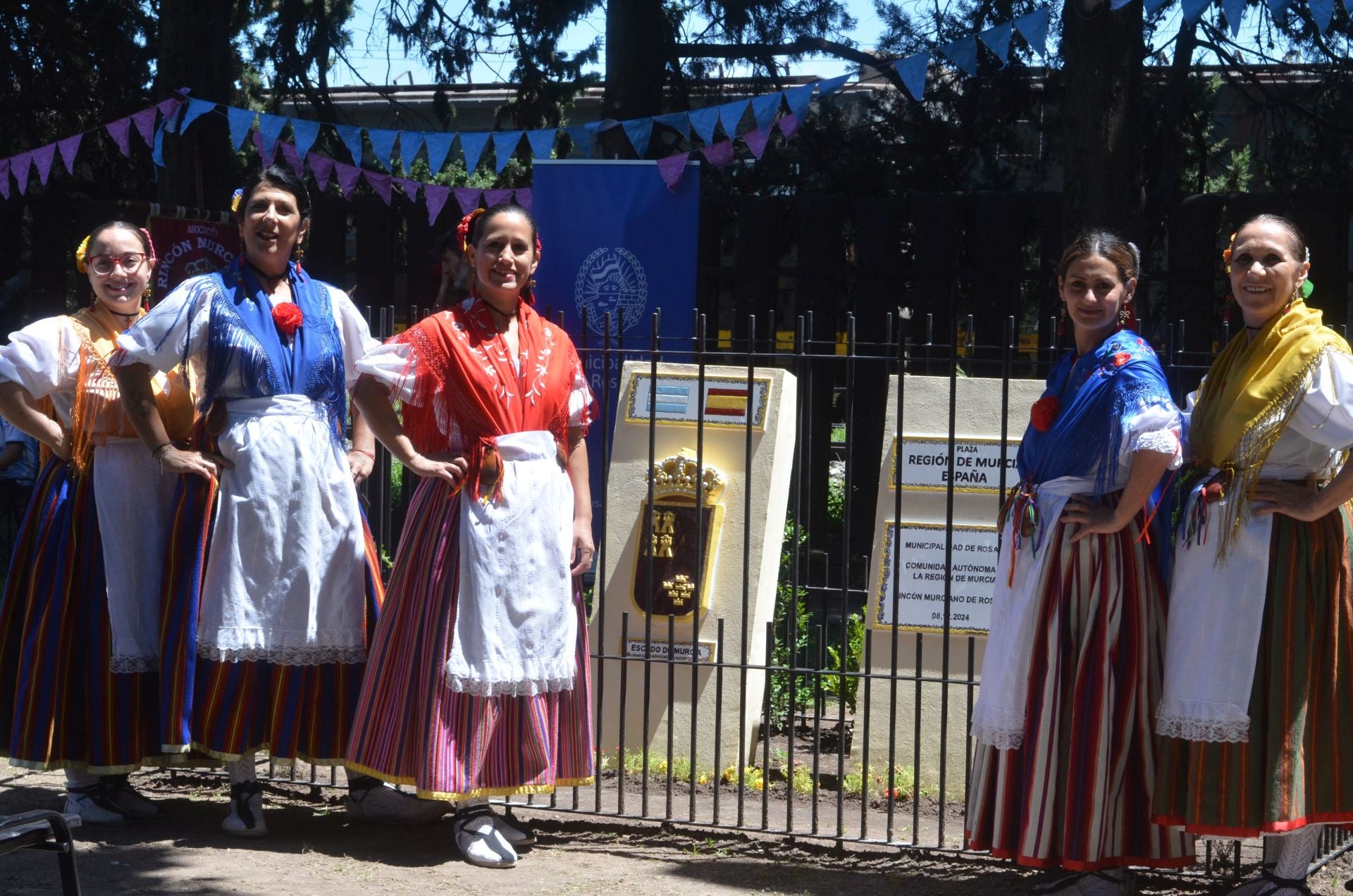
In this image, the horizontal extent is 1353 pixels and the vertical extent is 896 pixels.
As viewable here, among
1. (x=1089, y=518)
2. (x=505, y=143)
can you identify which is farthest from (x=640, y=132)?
(x=1089, y=518)

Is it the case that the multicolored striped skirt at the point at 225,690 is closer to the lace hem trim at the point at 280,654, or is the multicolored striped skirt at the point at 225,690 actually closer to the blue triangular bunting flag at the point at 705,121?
the lace hem trim at the point at 280,654

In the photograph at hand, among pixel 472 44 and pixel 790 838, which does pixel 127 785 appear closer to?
pixel 790 838

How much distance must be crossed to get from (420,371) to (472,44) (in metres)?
8.73

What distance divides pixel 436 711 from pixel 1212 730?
1982mm

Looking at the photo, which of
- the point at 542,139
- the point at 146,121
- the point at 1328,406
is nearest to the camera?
the point at 1328,406

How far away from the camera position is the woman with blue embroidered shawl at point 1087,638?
3.47 metres

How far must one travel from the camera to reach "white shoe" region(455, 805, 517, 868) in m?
3.94

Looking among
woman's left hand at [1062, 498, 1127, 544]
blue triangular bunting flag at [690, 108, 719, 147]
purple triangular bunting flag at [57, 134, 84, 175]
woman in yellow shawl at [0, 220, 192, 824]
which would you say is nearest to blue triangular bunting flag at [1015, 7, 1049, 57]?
blue triangular bunting flag at [690, 108, 719, 147]

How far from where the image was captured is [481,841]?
3971 mm

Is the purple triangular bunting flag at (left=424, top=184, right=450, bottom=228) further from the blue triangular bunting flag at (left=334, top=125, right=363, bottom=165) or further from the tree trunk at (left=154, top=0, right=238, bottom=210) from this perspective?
the tree trunk at (left=154, top=0, right=238, bottom=210)

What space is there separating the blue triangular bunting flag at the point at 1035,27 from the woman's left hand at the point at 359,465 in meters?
3.30

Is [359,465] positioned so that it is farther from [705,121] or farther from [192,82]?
[192,82]

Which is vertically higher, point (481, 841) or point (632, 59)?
point (632, 59)

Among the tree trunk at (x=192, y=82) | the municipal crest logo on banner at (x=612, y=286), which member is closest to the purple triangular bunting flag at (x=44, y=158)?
the tree trunk at (x=192, y=82)
